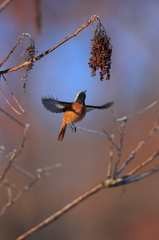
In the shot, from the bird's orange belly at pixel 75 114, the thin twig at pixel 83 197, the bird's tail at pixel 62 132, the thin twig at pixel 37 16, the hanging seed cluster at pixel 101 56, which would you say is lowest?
the thin twig at pixel 83 197

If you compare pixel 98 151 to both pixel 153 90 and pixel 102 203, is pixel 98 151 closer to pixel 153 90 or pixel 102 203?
pixel 102 203

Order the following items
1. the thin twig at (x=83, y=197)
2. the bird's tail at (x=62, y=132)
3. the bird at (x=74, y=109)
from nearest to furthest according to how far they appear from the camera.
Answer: the thin twig at (x=83, y=197) < the bird's tail at (x=62, y=132) < the bird at (x=74, y=109)

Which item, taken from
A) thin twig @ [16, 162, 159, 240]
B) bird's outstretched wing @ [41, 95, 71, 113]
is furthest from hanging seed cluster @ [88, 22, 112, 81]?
thin twig @ [16, 162, 159, 240]

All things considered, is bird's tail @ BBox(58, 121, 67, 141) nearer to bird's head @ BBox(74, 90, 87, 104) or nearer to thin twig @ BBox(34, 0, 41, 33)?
bird's head @ BBox(74, 90, 87, 104)

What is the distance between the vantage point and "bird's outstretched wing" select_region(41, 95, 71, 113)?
641mm

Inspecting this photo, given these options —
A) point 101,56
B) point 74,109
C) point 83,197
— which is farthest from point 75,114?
point 83,197

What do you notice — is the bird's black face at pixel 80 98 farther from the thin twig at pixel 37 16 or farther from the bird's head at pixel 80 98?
the thin twig at pixel 37 16

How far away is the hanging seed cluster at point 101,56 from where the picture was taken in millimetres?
624

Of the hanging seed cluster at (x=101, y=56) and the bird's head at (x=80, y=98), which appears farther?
the bird's head at (x=80, y=98)

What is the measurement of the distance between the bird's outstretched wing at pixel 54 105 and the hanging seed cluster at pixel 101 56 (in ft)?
0.38

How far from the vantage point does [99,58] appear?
643 mm

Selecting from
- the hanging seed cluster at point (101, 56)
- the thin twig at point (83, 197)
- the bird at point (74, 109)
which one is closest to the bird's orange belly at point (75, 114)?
the bird at point (74, 109)

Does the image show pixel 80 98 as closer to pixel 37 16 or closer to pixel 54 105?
pixel 54 105

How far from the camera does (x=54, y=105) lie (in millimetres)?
693
